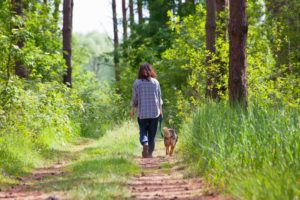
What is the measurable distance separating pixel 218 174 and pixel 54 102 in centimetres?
959

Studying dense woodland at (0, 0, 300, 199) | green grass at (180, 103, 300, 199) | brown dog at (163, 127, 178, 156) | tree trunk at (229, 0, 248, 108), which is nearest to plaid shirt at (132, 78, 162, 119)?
brown dog at (163, 127, 178, 156)

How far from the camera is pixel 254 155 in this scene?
6.61 m

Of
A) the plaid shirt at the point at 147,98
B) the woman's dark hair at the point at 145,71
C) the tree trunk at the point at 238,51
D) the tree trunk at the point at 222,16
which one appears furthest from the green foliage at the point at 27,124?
the tree trunk at the point at 222,16

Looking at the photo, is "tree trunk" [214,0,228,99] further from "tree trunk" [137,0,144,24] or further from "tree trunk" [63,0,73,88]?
"tree trunk" [137,0,144,24]

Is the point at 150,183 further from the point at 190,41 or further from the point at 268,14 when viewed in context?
the point at 268,14

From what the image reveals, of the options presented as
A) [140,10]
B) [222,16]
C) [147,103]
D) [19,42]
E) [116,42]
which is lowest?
[147,103]

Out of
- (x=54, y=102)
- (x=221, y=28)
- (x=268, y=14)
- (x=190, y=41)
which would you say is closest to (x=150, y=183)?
(x=54, y=102)

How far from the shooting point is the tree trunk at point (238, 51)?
35.0ft

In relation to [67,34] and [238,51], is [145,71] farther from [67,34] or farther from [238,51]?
[67,34]

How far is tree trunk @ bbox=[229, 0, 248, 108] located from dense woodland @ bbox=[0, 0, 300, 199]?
2 cm

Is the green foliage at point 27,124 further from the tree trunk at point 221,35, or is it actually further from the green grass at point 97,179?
the tree trunk at point 221,35

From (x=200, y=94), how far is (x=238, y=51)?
6.77 meters

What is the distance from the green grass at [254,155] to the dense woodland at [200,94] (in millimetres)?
16

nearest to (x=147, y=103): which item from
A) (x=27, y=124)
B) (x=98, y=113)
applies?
(x=27, y=124)
